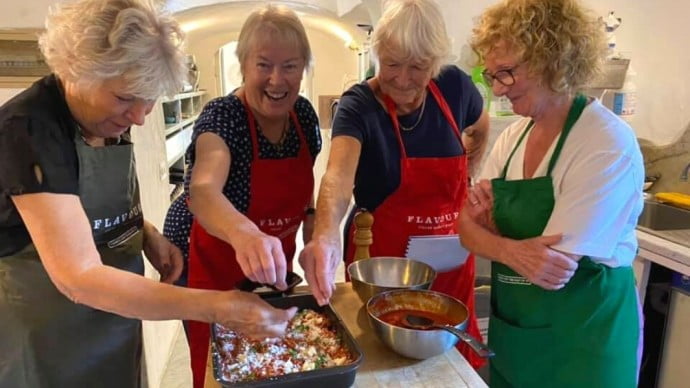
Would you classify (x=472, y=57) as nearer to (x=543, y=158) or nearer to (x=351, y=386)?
(x=543, y=158)

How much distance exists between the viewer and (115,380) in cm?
118

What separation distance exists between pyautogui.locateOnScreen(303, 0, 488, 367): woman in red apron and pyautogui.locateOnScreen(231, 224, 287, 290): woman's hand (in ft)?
0.97

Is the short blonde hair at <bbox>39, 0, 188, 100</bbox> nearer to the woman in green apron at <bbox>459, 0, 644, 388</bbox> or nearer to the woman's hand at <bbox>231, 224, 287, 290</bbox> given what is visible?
the woman's hand at <bbox>231, 224, 287, 290</bbox>

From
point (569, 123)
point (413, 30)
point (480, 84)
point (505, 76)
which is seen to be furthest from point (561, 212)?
point (480, 84)

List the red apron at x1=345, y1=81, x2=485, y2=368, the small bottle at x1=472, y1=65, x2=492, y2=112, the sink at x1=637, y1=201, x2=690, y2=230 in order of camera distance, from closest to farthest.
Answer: the red apron at x1=345, y1=81, x2=485, y2=368
the sink at x1=637, y1=201, x2=690, y2=230
the small bottle at x1=472, y1=65, x2=492, y2=112

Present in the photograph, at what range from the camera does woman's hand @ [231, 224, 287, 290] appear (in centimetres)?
89

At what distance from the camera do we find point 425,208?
1408 mm

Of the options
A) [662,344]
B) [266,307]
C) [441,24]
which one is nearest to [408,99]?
[441,24]

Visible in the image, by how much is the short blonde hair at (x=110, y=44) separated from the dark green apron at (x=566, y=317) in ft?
2.47

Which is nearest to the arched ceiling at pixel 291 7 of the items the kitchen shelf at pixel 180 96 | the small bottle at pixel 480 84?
the kitchen shelf at pixel 180 96

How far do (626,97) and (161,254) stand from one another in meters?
2.09

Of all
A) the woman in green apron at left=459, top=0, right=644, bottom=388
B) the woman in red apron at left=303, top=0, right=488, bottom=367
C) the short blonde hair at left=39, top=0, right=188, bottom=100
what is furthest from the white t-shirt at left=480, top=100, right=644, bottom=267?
the short blonde hair at left=39, top=0, right=188, bottom=100

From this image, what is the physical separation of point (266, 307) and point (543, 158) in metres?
0.65

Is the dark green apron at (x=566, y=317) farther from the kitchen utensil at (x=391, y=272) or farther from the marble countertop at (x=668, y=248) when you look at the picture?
the marble countertop at (x=668, y=248)
